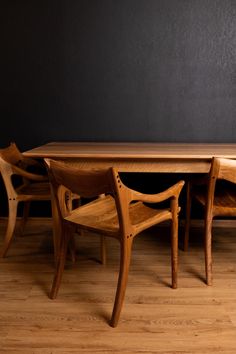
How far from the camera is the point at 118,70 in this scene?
9.01 feet

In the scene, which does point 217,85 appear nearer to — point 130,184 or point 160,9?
point 160,9

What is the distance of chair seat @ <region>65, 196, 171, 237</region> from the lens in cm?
162

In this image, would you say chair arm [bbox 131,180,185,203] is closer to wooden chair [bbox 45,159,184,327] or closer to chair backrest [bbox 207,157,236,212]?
wooden chair [bbox 45,159,184,327]

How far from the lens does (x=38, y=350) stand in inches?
55.6

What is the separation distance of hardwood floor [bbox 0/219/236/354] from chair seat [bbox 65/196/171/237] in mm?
415

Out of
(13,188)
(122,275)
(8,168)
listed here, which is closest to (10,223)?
(13,188)

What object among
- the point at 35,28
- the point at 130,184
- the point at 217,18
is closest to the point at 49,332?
the point at 130,184

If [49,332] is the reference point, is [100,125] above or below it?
above

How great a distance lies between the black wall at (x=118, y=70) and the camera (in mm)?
2666

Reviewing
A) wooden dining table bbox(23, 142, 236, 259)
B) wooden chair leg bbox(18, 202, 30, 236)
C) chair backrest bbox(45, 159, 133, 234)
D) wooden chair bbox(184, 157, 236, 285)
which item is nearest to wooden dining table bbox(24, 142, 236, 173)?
wooden dining table bbox(23, 142, 236, 259)

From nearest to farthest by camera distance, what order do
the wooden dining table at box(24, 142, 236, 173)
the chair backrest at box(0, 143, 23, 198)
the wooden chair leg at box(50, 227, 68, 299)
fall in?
1. the wooden chair leg at box(50, 227, 68, 299)
2. the wooden dining table at box(24, 142, 236, 173)
3. the chair backrest at box(0, 143, 23, 198)

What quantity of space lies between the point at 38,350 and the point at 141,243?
4.15 feet

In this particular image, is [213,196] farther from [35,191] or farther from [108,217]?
[35,191]

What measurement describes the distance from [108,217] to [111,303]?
0.43 meters
